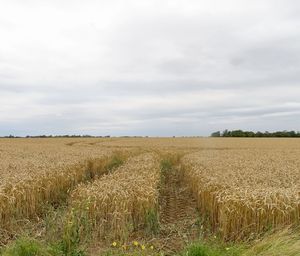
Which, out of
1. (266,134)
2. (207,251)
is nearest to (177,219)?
(207,251)

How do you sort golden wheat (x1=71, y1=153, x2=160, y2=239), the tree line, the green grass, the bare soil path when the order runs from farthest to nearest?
the tree line
golden wheat (x1=71, y1=153, x2=160, y2=239)
the bare soil path
the green grass

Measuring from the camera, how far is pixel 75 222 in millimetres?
7004

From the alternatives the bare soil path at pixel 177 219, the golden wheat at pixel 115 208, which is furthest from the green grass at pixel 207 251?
the golden wheat at pixel 115 208

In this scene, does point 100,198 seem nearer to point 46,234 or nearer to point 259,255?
point 46,234

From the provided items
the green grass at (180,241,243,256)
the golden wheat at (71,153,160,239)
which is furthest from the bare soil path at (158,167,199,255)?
the green grass at (180,241,243,256)

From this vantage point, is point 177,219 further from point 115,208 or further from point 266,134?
point 266,134

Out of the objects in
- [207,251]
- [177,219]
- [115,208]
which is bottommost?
[177,219]

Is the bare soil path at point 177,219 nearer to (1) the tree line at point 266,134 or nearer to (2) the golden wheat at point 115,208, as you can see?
(2) the golden wheat at point 115,208

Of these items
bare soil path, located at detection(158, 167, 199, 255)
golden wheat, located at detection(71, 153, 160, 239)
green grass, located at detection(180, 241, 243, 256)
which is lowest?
bare soil path, located at detection(158, 167, 199, 255)

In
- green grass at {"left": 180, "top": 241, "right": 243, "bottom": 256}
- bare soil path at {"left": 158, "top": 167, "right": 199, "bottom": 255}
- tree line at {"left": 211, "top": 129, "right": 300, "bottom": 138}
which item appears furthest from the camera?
tree line at {"left": 211, "top": 129, "right": 300, "bottom": 138}

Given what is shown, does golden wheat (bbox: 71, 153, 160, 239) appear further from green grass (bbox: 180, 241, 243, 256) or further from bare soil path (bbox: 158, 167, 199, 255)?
green grass (bbox: 180, 241, 243, 256)

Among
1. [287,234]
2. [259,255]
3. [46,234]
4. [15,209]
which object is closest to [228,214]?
[287,234]

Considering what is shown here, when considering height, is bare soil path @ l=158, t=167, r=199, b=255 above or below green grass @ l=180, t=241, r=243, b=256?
Result: below

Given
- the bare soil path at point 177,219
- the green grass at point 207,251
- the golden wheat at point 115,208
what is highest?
the golden wheat at point 115,208
